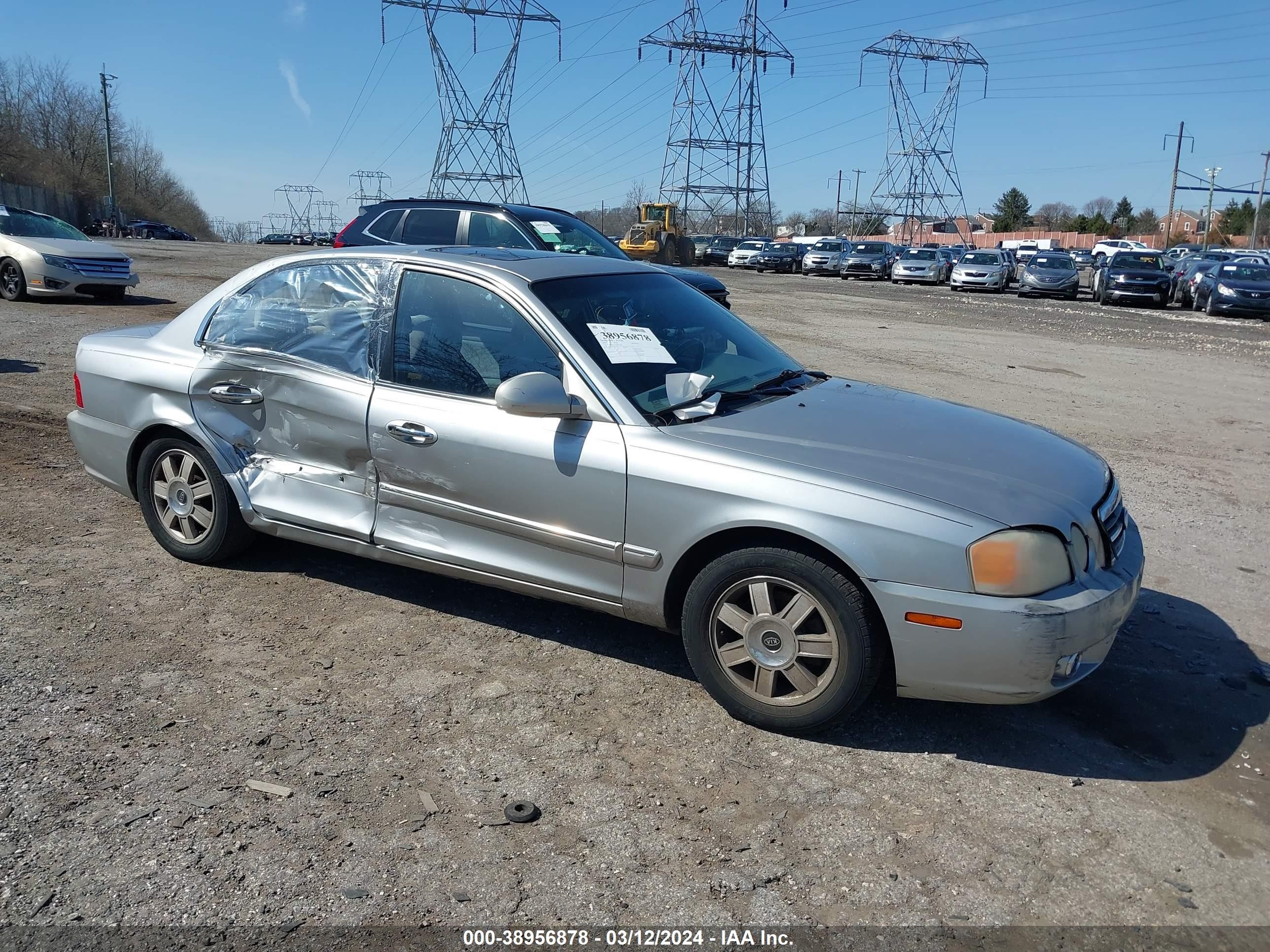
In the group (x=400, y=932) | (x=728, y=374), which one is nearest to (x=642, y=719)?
(x=400, y=932)

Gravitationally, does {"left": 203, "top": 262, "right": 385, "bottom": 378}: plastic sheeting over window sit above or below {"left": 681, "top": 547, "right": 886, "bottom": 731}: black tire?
above

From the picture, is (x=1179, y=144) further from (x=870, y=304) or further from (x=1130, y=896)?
(x=1130, y=896)

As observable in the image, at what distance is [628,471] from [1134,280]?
2714 centimetres

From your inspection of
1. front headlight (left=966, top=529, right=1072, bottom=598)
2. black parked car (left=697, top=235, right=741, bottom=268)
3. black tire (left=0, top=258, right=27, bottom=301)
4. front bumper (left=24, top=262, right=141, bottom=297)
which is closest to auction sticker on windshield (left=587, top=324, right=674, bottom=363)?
front headlight (left=966, top=529, right=1072, bottom=598)

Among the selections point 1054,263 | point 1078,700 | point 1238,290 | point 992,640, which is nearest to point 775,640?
point 992,640

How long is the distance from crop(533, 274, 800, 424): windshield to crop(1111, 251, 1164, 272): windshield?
1035 inches

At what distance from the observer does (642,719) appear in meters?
3.59

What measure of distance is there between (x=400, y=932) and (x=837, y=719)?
1.59 meters

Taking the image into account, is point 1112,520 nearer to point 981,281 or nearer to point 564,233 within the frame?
point 564,233

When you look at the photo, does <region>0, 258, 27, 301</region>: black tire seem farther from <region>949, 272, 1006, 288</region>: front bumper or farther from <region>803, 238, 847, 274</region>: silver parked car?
<region>803, 238, 847, 274</region>: silver parked car

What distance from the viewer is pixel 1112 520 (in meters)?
3.73

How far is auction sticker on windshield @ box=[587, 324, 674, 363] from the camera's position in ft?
13.0

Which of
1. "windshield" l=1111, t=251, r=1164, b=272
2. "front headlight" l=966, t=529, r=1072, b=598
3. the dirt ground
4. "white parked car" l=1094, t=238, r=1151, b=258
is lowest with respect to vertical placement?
the dirt ground

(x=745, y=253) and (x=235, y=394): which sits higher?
(x=745, y=253)
